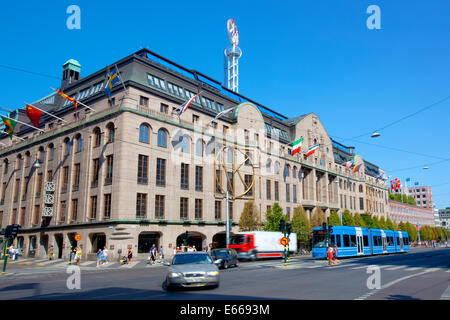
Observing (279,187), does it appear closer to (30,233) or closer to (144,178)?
(144,178)

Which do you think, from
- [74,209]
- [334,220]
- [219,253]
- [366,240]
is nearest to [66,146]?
[74,209]

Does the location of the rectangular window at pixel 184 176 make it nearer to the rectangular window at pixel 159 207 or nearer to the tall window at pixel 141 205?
the rectangular window at pixel 159 207

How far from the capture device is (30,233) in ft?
151

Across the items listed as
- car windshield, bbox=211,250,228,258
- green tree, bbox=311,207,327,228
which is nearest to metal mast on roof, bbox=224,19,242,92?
green tree, bbox=311,207,327,228

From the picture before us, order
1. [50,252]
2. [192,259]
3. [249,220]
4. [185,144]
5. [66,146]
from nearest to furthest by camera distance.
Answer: [192,259] < [50,252] < [185,144] < [66,146] < [249,220]

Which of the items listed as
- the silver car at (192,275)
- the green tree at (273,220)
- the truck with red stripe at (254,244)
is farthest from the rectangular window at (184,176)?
the silver car at (192,275)

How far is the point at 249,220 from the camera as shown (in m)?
46.2

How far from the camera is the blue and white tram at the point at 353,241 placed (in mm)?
35281

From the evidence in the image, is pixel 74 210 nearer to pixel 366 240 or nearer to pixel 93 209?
pixel 93 209

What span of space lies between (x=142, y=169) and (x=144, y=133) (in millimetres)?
4015

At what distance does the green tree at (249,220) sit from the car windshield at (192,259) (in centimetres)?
3243

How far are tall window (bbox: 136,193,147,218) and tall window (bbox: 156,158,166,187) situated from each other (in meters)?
2.31

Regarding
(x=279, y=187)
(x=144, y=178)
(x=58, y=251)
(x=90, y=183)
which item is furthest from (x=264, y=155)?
(x=58, y=251)

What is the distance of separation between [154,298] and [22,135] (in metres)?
55.6
